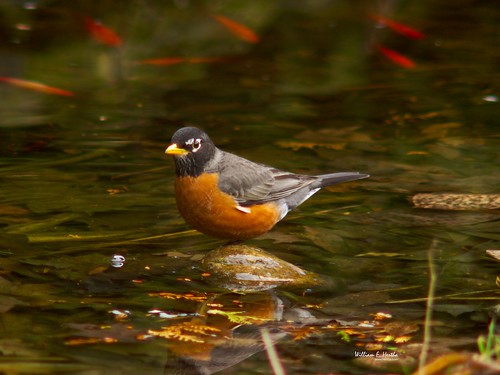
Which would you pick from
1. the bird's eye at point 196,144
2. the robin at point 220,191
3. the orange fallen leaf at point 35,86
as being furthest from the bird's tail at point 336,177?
the orange fallen leaf at point 35,86

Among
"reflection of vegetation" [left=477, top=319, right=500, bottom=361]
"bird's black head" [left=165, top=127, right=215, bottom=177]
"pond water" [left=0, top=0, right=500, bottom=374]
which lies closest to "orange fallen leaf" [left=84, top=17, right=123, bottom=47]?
"pond water" [left=0, top=0, right=500, bottom=374]

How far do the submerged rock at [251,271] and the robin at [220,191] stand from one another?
0.16m

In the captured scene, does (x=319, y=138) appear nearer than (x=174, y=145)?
No

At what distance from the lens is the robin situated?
584 cm

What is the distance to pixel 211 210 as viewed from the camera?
5.84 metres

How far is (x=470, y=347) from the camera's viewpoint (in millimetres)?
4570

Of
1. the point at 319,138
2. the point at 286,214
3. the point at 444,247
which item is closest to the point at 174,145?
the point at 286,214

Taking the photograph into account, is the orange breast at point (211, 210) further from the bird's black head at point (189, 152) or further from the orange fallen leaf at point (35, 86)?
the orange fallen leaf at point (35, 86)

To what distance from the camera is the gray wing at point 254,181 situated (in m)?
6.05

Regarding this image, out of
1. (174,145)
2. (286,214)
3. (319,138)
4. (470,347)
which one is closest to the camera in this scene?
(470,347)

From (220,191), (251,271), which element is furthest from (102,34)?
(251,271)

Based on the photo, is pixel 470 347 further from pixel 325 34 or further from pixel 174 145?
pixel 325 34

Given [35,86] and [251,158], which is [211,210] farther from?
[35,86]

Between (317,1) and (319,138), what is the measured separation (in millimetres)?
5107
